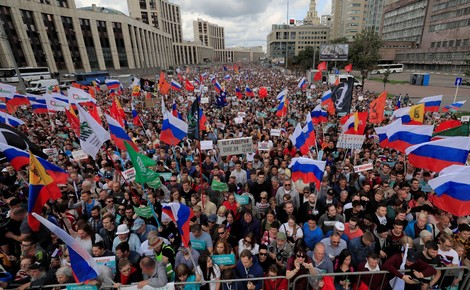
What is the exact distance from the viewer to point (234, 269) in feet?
13.6

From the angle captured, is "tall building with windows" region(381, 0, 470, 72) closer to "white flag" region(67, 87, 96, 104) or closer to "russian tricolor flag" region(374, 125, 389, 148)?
"russian tricolor flag" region(374, 125, 389, 148)

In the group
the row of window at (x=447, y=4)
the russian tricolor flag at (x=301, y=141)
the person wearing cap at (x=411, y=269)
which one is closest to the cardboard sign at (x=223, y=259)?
the person wearing cap at (x=411, y=269)

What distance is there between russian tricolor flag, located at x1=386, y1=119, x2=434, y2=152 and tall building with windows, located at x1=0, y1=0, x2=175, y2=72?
53598 millimetres

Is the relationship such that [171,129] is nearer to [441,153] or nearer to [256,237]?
[256,237]

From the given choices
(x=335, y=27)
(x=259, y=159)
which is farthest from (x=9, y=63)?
(x=335, y=27)

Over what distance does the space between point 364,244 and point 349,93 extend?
7539mm

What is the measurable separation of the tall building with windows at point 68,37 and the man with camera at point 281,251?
53.1 metres

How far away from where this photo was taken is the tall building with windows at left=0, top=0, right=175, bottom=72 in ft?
141

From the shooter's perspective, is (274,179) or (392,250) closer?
(392,250)

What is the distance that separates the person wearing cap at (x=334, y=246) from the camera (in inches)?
166

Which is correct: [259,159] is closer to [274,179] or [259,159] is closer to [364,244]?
[274,179]

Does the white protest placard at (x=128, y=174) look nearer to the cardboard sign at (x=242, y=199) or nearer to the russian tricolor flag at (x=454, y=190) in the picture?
the cardboard sign at (x=242, y=199)

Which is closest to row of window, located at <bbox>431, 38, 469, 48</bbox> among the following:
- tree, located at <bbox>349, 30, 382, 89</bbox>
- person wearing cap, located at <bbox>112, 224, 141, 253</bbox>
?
tree, located at <bbox>349, 30, 382, 89</bbox>

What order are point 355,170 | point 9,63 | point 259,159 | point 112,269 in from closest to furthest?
point 112,269, point 355,170, point 259,159, point 9,63
